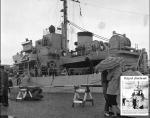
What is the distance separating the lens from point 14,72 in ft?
114

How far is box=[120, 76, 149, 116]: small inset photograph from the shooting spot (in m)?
6.27

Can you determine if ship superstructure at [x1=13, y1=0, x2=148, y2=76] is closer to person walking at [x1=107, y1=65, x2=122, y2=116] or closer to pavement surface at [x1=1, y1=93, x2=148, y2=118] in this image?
pavement surface at [x1=1, y1=93, x2=148, y2=118]

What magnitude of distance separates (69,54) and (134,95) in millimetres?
22846

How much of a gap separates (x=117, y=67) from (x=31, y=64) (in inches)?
973

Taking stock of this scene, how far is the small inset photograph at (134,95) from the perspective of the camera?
6.27m

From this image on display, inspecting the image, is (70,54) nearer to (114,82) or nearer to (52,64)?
(52,64)

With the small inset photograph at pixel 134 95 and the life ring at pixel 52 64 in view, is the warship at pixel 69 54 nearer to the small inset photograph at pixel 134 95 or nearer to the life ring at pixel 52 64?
the life ring at pixel 52 64

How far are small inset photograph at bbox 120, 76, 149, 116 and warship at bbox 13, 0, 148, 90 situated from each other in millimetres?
15564

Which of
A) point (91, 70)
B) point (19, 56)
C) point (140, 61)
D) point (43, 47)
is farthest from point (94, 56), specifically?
point (19, 56)

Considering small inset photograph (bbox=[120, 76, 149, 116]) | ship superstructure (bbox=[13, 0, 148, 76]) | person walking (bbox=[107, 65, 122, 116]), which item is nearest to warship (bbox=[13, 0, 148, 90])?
ship superstructure (bbox=[13, 0, 148, 76])

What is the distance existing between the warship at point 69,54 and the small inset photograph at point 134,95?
15.6 meters

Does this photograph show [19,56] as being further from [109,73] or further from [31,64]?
[109,73]

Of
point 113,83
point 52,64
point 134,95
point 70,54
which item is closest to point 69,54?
point 70,54

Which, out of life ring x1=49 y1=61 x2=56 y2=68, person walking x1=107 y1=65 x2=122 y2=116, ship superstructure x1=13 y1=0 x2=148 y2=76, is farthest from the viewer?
life ring x1=49 y1=61 x2=56 y2=68
